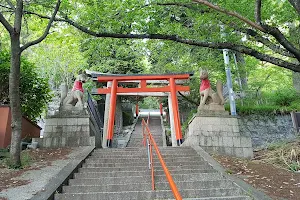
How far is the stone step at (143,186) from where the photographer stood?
450 cm

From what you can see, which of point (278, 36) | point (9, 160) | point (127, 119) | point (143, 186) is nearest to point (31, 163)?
point (9, 160)

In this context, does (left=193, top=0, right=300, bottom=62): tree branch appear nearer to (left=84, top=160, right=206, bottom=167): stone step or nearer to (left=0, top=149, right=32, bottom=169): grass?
(left=84, top=160, right=206, bottom=167): stone step

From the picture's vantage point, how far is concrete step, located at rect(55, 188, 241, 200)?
412 cm

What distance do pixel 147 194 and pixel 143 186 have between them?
1.42 ft

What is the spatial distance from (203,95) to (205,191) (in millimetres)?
5074

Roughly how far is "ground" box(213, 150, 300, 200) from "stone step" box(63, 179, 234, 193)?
27.0 inches

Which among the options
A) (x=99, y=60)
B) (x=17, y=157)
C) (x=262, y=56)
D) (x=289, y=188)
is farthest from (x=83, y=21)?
(x=99, y=60)

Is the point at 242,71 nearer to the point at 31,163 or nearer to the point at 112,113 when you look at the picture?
the point at 112,113

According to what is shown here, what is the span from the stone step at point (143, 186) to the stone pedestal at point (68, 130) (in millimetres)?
4055

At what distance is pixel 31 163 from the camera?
6.16 meters

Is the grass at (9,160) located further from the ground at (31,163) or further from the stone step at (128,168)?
the stone step at (128,168)

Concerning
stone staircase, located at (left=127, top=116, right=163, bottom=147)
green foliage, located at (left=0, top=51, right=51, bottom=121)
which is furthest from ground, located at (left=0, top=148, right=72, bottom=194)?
stone staircase, located at (left=127, top=116, right=163, bottom=147)

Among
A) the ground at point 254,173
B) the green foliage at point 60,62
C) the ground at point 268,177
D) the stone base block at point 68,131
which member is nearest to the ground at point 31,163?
the ground at point 254,173

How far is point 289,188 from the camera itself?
4.73 metres
